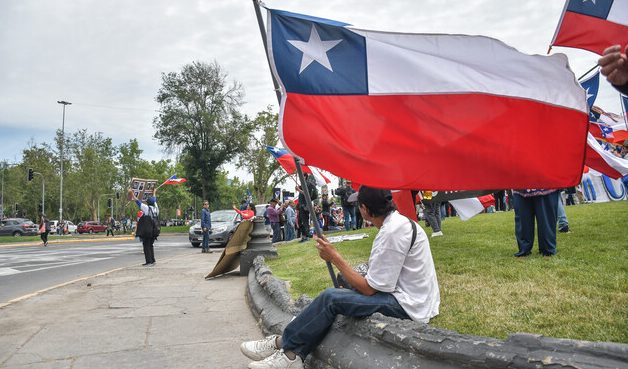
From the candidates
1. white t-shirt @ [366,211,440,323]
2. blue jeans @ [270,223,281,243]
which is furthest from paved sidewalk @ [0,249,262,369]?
blue jeans @ [270,223,281,243]

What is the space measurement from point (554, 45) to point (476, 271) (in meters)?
2.52

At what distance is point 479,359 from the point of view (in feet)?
8.11

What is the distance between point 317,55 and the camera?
356 centimetres

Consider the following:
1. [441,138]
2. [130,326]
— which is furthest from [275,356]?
[130,326]

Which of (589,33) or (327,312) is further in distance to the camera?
(589,33)

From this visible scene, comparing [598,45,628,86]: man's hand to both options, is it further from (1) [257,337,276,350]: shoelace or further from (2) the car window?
(2) the car window

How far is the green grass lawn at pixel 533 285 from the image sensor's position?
3.61 metres

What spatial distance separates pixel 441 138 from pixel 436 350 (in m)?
1.43

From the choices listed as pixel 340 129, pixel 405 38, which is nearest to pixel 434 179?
pixel 340 129

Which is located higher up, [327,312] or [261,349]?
[327,312]

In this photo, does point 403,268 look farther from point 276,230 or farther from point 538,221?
point 276,230

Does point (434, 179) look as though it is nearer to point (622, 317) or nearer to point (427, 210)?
point (622, 317)

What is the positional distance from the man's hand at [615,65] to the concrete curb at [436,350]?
113cm

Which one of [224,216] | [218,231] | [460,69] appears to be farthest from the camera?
[224,216]
